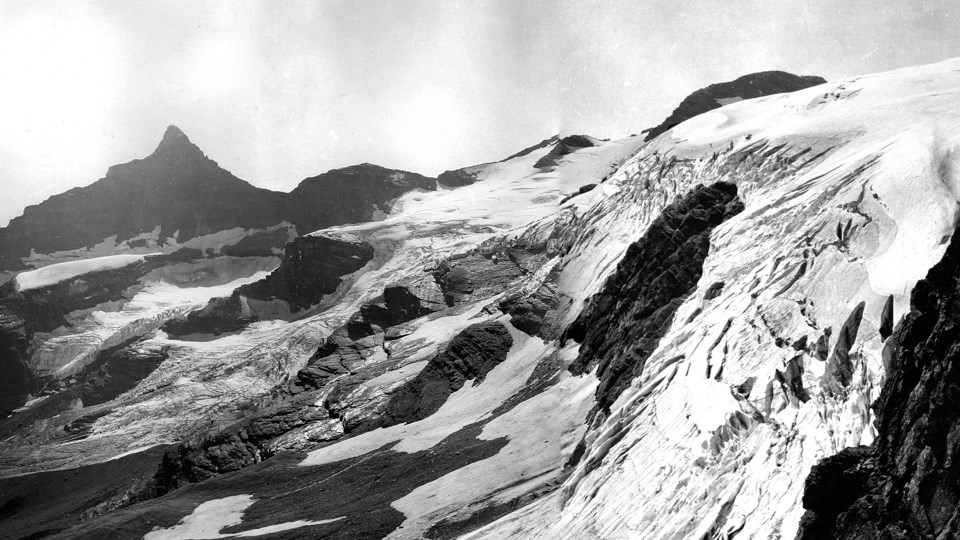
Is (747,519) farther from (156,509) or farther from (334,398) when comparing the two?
(334,398)

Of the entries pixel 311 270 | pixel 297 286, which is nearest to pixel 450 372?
pixel 311 270

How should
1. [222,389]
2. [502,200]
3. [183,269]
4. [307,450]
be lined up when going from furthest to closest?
1. [183,269]
2. [502,200]
3. [222,389]
4. [307,450]

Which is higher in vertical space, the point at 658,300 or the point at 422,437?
the point at 658,300

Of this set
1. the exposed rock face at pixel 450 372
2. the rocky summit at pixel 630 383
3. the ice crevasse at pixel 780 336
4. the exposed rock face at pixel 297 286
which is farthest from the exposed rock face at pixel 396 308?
the ice crevasse at pixel 780 336

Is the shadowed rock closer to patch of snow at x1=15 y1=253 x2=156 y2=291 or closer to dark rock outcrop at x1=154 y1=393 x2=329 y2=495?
dark rock outcrop at x1=154 y1=393 x2=329 y2=495

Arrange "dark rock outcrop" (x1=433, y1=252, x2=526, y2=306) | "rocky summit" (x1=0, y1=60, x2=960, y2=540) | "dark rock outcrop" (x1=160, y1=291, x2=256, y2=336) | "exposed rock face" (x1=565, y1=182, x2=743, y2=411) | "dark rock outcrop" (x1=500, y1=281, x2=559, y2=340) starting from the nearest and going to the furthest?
"rocky summit" (x1=0, y1=60, x2=960, y2=540)
"exposed rock face" (x1=565, y1=182, x2=743, y2=411)
"dark rock outcrop" (x1=500, y1=281, x2=559, y2=340)
"dark rock outcrop" (x1=433, y1=252, x2=526, y2=306)
"dark rock outcrop" (x1=160, y1=291, x2=256, y2=336)

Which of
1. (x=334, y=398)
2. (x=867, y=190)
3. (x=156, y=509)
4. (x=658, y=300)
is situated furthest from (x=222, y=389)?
(x=867, y=190)

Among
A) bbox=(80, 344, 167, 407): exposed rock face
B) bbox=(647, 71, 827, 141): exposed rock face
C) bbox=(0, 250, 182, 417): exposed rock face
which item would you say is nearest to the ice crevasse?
bbox=(647, 71, 827, 141): exposed rock face
